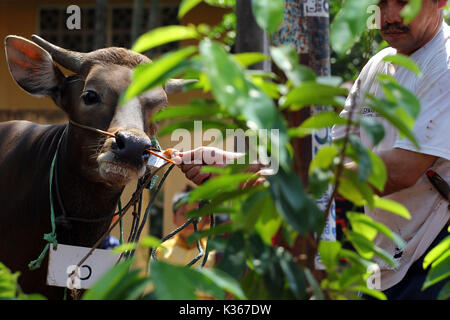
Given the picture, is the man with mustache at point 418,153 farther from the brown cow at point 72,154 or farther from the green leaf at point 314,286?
the green leaf at point 314,286

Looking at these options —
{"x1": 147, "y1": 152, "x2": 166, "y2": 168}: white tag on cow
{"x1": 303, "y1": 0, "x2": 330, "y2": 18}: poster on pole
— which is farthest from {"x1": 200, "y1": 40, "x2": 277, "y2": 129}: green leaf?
{"x1": 303, "y1": 0, "x2": 330, "y2": 18}: poster on pole

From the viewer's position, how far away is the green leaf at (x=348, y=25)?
1537mm

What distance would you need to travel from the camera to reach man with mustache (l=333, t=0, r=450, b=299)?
3.11 metres

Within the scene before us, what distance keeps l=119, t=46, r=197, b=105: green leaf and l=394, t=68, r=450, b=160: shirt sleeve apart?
1.80 meters

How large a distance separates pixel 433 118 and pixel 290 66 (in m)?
1.77

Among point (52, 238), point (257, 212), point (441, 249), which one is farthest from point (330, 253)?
point (52, 238)

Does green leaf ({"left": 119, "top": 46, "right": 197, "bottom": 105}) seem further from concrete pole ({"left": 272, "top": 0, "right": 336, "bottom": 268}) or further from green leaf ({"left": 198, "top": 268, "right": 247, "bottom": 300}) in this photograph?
concrete pole ({"left": 272, "top": 0, "right": 336, "bottom": 268})

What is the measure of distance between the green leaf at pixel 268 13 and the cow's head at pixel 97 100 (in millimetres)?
2326

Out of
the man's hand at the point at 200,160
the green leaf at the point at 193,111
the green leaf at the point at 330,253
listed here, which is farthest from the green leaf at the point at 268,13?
the man's hand at the point at 200,160

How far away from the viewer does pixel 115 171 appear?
12.5ft

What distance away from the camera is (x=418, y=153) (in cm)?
309

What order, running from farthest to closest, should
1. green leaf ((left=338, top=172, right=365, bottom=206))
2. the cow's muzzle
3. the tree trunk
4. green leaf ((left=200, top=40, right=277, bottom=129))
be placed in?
the tree trunk, the cow's muzzle, green leaf ((left=338, top=172, right=365, bottom=206)), green leaf ((left=200, top=40, right=277, bottom=129))
